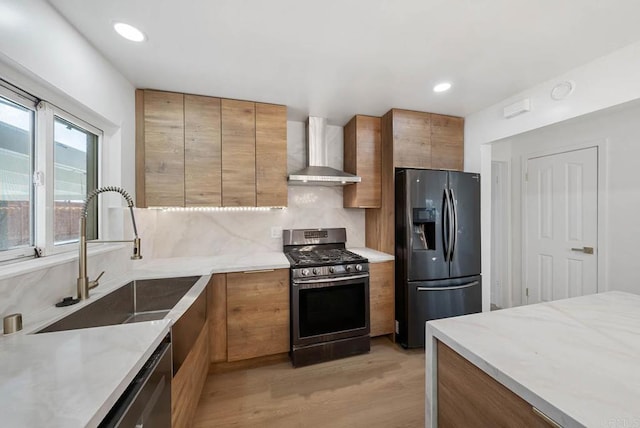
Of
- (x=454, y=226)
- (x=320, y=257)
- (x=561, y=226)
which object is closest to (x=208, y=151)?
(x=320, y=257)

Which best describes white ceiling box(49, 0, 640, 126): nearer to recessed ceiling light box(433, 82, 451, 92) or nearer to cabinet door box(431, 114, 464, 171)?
recessed ceiling light box(433, 82, 451, 92)

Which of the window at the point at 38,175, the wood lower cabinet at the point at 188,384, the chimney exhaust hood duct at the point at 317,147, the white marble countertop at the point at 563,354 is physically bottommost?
the wood lower cabinet at the point at 188,384

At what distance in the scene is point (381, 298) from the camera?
241cm

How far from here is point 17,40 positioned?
1040 millimetres

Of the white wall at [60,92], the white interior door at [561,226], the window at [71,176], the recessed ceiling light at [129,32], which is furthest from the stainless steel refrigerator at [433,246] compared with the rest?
the window at [71,176]

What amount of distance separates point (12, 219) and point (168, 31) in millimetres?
1264

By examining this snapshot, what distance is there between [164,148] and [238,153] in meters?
0.60

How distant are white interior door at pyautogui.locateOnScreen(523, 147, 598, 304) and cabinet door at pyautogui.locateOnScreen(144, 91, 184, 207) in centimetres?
388

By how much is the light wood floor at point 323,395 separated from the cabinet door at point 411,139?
1895 mm

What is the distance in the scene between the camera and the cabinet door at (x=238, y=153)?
7.29ft

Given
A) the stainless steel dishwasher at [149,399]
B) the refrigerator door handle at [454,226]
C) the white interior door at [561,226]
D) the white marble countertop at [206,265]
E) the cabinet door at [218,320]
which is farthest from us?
the white interior door at [561,226]

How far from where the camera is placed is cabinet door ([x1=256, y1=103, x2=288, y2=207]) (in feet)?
7.60

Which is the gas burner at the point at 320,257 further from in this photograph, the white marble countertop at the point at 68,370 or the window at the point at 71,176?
the window at the point at 71,176

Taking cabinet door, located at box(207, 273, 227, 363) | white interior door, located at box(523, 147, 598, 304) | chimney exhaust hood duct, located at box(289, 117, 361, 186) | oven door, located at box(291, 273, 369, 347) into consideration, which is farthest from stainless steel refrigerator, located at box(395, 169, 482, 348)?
cabinet door, located at box(207, 273, 227, 363)
